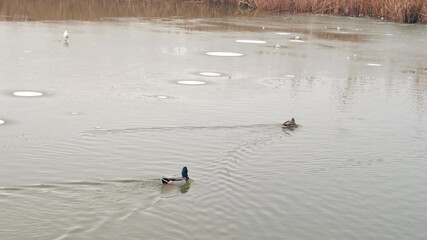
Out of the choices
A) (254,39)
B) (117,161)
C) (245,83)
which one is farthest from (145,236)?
(254,39)

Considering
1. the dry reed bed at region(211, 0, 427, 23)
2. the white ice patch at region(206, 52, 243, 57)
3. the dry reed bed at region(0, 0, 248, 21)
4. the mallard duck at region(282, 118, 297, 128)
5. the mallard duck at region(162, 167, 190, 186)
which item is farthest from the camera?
the dry reed bed at region(211, 0, 427, 23)

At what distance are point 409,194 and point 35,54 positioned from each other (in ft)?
23.8

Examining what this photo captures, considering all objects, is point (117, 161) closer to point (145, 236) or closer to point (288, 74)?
point (145, 236)

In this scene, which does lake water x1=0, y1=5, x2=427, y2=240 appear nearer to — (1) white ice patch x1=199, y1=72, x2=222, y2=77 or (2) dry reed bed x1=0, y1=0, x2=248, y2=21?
(1) white ice patch x1=199, y1=72, x2=222, y2=77

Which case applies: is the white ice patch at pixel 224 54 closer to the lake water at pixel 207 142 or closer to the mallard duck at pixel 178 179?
the lake water at pixel 207 142

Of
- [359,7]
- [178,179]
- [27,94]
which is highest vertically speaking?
[359,7]

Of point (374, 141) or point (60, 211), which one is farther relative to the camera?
point (374, 141)

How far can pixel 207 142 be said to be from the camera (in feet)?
21.4

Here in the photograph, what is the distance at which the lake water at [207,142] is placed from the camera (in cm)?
468

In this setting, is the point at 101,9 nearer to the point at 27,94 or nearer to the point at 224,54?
the point at 224,54

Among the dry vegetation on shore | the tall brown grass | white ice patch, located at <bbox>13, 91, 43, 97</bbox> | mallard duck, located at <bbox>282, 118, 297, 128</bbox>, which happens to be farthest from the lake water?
the tall brown grass

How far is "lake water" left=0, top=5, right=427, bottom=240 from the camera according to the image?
4676 millimetres

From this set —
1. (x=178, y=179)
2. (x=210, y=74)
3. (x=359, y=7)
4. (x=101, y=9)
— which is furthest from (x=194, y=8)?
(x=178, y=179)

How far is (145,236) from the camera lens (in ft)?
14.2
